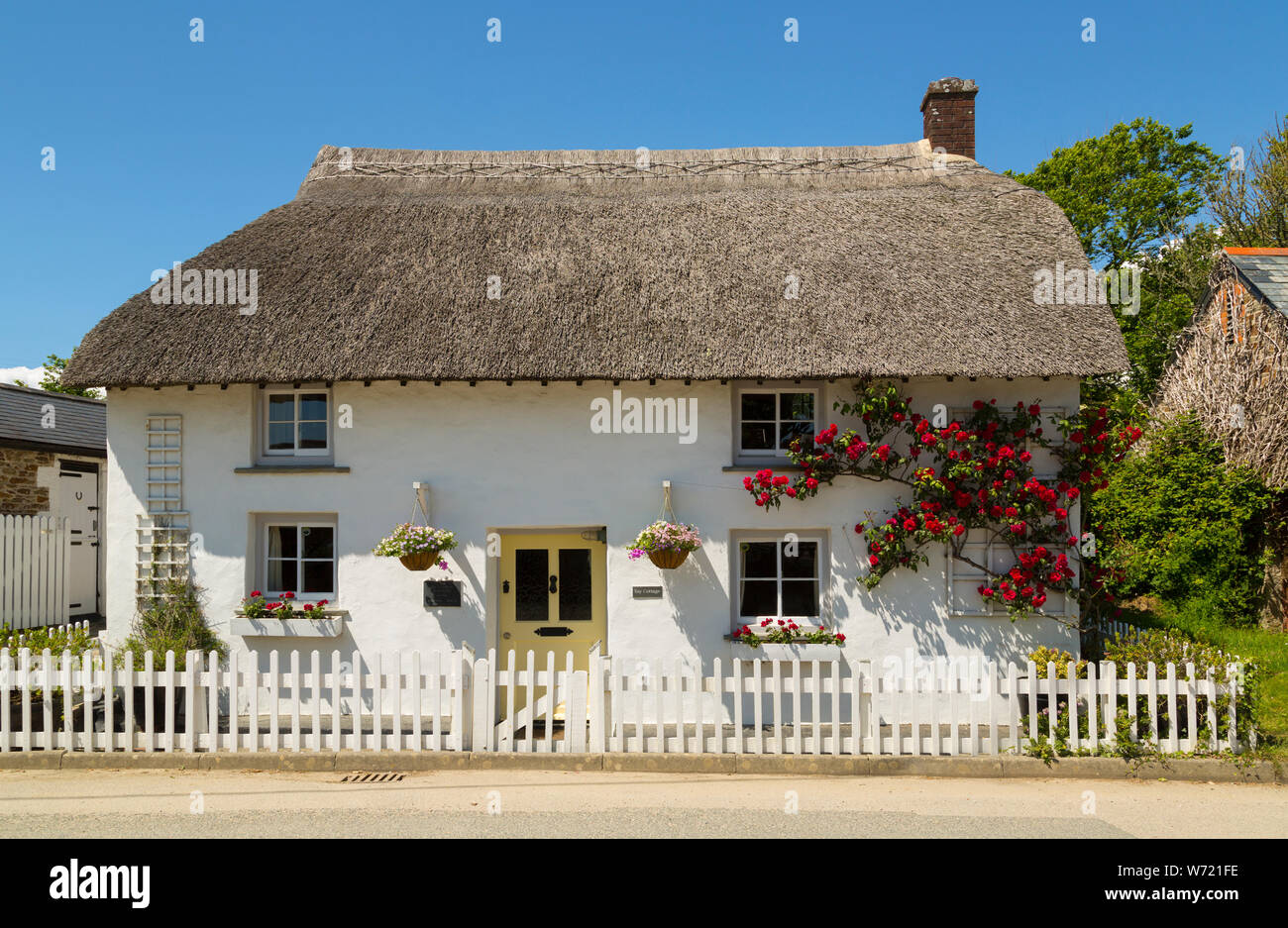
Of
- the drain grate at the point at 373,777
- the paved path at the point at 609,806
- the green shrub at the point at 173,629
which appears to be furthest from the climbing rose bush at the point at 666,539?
the green shrub at the point at 173,629

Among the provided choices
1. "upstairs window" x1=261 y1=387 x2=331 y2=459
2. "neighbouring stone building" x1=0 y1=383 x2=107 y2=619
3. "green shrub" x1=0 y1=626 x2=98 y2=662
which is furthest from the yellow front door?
"neighbouring stone building" x1=0 y1=383 x2=107 y2=619

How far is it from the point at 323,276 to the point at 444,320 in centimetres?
171

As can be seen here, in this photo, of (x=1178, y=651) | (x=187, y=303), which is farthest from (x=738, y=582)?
(x=187, y=303)

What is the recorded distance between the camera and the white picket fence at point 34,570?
1219 centimetres

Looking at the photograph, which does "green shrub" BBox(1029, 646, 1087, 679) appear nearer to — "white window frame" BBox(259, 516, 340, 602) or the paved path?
the paved path

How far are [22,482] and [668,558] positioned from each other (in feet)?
40.6

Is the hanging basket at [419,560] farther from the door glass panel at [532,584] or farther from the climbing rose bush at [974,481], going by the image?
the climbing rose bush at [974,481]

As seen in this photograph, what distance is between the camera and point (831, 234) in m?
9.63

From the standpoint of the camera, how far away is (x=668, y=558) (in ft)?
26.3

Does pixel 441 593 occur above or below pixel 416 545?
below

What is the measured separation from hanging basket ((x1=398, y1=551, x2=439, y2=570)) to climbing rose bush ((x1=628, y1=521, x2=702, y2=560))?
6.53 ft

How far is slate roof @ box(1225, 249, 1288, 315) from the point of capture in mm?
11633

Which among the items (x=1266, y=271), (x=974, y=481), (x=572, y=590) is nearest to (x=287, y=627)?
(x=572, y=590)

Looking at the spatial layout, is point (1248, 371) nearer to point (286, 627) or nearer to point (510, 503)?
point (510, 503)
